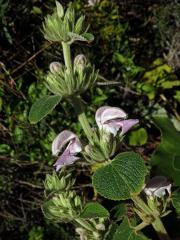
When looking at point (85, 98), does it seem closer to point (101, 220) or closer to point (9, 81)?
point (9, 81)

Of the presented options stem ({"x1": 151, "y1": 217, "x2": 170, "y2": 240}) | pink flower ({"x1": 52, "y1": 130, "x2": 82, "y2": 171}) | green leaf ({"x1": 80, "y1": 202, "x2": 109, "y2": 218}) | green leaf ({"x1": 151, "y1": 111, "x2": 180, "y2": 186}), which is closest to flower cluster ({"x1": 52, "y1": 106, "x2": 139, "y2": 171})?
pink flower ({"x1": 52, "y1": 130, "x2": 82, "y2": 171})

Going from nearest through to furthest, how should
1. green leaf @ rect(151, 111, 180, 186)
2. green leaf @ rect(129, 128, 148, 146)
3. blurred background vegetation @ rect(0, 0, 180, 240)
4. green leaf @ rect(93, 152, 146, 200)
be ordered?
green leaf @ rect(93, 152, 146, 200) < green leaf @ rect(151, 111, 180, 186) < blurred background vegetation @ rect(0, 0, 180, 240) < green leaf @ rect(129, 128, 148, 146)

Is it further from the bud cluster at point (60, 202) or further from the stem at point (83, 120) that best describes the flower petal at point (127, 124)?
the bud cluster at point (60, 202)

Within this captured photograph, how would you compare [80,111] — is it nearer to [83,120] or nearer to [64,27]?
[83,120]

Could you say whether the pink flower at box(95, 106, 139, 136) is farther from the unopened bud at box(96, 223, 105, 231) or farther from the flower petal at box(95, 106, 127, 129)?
the unopened bud at box(96, 223, 105, 231)

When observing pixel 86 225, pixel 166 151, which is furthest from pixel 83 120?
pixel 166 151

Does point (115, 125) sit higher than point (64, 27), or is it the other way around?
point (64, 27)
